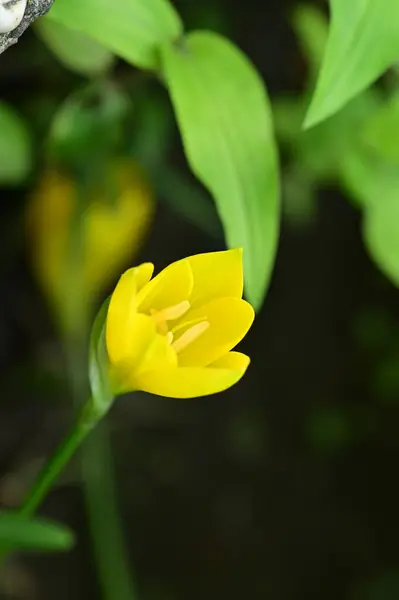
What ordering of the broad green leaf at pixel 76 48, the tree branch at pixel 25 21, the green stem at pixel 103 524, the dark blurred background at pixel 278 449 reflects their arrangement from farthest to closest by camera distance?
1. the dark blurred background at pixel 278 449
2. the green stem at pixel 103 524
3. the broad green leaf at pixel 76 48
4. the tree branch at pixel 25 21

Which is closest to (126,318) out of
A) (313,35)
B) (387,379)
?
(313,35)

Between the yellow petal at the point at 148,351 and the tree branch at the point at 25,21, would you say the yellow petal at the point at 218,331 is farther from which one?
the tree branch at the point at 25,21

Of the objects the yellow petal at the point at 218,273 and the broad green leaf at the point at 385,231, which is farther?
the broad green leaf at the point at 385,231

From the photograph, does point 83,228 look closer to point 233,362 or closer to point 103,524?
point 103,524

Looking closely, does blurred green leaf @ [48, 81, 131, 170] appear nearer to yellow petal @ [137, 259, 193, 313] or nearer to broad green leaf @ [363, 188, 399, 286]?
broad green leaf @ [363, 188, 399, 286]

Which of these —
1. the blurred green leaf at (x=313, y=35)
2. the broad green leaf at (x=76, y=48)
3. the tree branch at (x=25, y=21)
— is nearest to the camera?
the tree branch at (x=25, y=21)

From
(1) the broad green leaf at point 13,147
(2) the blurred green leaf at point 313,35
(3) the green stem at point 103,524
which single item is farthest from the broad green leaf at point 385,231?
(3) the green stem at point 103,524

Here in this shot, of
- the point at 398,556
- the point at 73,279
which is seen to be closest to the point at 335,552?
the point at 398,556

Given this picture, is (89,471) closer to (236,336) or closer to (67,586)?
(67,586)
